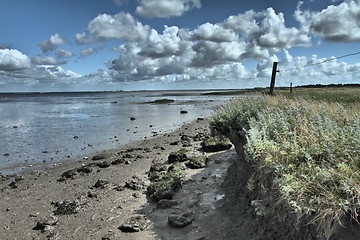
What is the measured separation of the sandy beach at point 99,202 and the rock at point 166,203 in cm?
7

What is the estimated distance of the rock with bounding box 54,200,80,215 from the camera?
26.7ft

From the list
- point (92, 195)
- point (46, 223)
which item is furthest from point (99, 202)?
point (46, 223)

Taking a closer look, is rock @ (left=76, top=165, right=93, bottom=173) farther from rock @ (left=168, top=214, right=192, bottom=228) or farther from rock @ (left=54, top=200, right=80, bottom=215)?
rock @ (left=168, top=214, right=192, bottom=228)

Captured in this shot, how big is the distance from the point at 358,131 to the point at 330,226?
195 cm

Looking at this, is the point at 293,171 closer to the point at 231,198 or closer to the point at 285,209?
the point at 285,209

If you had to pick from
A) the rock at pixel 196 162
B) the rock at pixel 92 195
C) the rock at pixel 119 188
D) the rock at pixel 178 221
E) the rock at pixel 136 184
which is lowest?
the rock at pixel 92 195

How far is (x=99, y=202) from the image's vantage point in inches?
343

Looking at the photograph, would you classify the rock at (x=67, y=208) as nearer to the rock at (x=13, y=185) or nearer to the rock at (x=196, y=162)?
the rock at (x=13, y=185)

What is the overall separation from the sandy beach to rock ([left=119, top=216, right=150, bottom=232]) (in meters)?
0.11

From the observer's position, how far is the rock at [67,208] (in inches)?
320

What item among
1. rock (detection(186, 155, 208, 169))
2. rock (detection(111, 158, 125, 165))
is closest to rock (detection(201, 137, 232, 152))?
rock (detection(186, 155, 208, 169))

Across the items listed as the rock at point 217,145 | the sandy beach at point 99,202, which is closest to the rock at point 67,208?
the sandy beach at point 99,202

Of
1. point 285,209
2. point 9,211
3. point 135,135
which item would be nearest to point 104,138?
point 135,135

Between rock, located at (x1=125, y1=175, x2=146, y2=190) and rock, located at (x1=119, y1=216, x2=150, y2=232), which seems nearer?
rock, located at (x1=119, y1=216, x2=150, y2=232)
